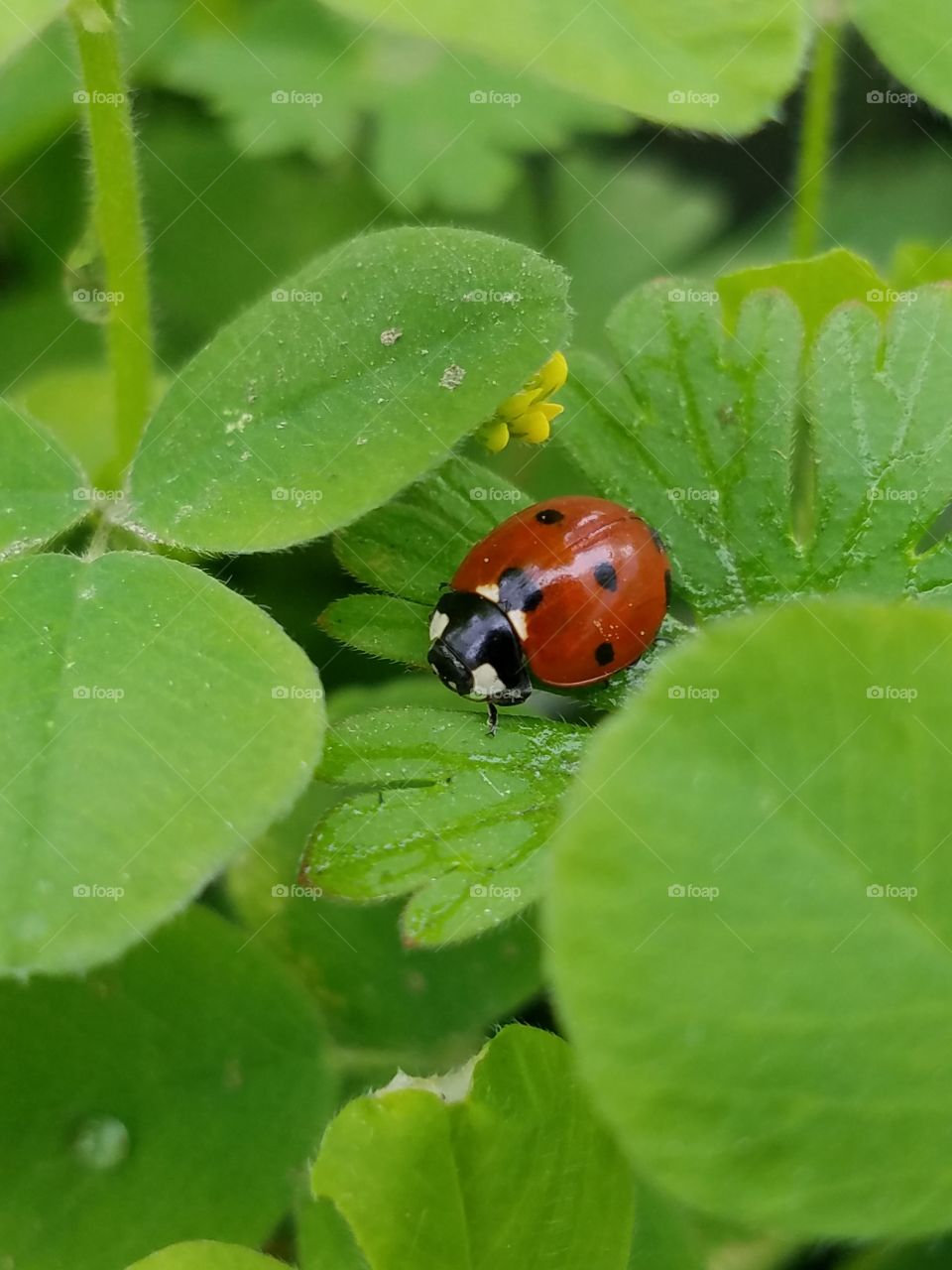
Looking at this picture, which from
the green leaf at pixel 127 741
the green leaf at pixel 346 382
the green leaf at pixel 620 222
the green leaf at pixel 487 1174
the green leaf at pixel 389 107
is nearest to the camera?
the green leaf at pixel 127 741

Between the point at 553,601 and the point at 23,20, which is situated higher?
the point at 23,20

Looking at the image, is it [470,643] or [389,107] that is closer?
[470,643]

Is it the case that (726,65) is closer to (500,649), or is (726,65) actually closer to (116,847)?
→ (500,649)

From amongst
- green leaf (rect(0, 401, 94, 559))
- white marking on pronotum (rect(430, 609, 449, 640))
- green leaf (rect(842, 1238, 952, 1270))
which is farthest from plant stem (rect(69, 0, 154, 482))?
green leaf (rect(842, 1238, 952, 1270))

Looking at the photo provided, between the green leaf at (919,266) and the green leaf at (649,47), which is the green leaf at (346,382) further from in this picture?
the green leaf at (919,266)

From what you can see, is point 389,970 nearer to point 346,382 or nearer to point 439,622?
point 439,622

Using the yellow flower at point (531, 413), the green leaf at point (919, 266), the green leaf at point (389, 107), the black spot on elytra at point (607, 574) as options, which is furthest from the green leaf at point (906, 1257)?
the green leaf at point (389, 107)

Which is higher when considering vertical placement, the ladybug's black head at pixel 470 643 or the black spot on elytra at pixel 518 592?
the black spot on elytra at pixel 518 592

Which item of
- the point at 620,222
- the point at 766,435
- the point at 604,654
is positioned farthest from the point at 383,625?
the point at 620,222
